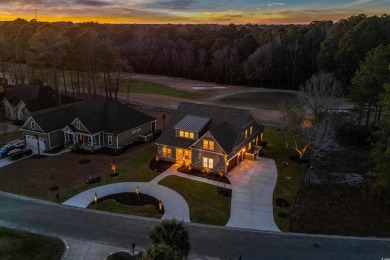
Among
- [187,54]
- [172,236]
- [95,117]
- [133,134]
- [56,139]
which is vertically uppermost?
[187,54]

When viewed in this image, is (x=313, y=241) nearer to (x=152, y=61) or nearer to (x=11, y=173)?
(x=11, y=173)

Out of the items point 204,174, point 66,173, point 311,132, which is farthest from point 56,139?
point 311,132

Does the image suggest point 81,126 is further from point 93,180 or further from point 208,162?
point 208,162

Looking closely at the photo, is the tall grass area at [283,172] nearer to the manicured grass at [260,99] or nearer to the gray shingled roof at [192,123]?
the gray shingled roof at [192,123]

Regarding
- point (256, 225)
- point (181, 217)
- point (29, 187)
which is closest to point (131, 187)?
point (181, 217)

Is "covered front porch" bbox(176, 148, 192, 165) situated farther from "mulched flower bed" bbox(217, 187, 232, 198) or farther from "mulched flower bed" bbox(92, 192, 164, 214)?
"mulched flower bed" bbox(92, 192, 164, 214)

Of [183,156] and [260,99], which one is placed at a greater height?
[260,99]
